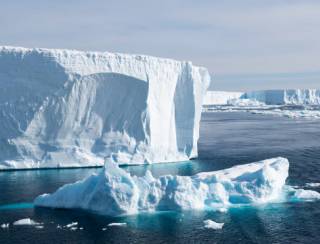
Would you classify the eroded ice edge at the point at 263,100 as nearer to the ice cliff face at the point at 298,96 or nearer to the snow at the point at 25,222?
the ice cliff face at the point at 298,96

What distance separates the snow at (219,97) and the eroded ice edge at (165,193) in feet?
376

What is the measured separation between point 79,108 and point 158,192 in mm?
A: 11346

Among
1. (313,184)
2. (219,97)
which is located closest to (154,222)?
(313,184)

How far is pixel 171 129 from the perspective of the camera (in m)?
32.8

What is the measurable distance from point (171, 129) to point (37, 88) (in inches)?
373

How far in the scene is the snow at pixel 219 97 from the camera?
139150mm

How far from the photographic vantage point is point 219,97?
146125mm

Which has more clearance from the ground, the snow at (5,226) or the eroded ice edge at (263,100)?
the eroded ice edge at (263,100)

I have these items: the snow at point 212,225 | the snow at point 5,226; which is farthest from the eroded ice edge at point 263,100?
the snow at point 5,226

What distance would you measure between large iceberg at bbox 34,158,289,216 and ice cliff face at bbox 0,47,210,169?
337 inches

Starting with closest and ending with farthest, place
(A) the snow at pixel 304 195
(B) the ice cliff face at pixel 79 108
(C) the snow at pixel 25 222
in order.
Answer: (C) the snow at pixel 25 222
(A) the snow at pixel 304 195
(B) the ice cliff face at pixel 79 108

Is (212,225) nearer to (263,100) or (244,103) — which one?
(244,103)

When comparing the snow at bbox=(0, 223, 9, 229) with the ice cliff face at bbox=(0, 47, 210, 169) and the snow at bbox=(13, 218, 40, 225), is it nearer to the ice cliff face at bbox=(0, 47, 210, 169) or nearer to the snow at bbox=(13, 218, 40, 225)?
the snow at bbox=(13, 218, 40, 225)

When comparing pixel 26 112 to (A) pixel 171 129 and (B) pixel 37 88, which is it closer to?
(B) pixel 37 88
